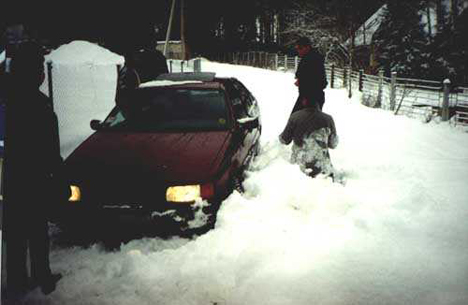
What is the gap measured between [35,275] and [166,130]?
2.08 metres

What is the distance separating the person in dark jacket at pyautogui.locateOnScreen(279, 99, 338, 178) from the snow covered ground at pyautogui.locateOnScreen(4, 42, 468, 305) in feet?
0.52

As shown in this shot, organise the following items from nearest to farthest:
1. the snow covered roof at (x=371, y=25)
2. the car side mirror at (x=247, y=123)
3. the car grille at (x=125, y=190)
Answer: the car grille at (x=125, y=190)
the car side mirror at (x=247, y=123)
the snow covered roof at (x=371, y=25)

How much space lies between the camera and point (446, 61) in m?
25.6

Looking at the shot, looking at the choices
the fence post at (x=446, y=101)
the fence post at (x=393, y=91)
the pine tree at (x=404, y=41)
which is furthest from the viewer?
the pine tree at (x=404, y=41)

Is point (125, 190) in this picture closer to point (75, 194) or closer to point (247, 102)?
point (75, 194)

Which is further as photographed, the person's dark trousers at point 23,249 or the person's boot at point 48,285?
the person's boot at point 48,285

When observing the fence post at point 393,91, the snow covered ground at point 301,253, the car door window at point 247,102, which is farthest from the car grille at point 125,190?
the fence post at point 393,91

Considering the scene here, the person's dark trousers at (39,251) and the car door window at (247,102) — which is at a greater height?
the car door window at (247,102)

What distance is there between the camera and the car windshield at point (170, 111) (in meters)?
4.95

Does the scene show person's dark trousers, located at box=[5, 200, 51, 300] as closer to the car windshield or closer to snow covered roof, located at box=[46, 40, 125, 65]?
the car windshield

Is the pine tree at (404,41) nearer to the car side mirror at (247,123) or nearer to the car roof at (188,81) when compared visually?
the car roof at (188,81)

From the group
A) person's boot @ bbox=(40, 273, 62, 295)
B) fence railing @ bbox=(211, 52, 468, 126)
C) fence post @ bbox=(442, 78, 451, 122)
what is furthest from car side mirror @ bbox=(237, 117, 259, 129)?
fence post @ bbox=(442, 78, 451, 122)

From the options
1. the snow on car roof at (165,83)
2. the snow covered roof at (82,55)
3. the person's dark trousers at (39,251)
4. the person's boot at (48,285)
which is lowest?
the person's boot at (48,285)

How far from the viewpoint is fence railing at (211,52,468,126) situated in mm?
11695
